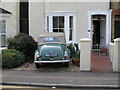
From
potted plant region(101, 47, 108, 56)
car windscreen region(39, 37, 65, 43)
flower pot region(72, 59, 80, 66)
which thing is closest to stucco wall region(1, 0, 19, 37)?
car windscreen region(39, 37, 65, 43)

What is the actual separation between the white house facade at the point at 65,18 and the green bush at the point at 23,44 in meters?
3.14

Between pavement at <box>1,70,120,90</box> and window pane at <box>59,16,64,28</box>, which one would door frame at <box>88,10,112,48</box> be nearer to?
window pane at <box>59,16,64,28</box>

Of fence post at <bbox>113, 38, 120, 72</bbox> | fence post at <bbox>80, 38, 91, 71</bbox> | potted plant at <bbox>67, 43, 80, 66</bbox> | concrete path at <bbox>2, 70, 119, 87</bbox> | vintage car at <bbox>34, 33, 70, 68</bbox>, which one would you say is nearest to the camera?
concrete path at <bbox>2, 70, 119, 87</bbox>

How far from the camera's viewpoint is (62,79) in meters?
11.1

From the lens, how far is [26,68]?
1412cm

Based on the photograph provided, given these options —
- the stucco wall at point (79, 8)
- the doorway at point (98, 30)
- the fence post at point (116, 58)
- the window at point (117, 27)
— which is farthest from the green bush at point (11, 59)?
the window at point (117, 27)

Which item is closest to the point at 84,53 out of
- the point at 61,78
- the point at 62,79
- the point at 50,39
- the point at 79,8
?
→ the point at 61,78

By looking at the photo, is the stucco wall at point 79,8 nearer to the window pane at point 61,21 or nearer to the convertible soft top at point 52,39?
the window pane at point 61,21

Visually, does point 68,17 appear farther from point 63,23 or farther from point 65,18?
point 63,23

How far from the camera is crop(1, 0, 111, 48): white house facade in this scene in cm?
1977

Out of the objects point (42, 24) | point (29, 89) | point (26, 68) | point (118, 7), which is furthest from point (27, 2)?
point (29, 89)

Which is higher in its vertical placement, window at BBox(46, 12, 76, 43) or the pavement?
window at BBox(46, 12, 76, 43)

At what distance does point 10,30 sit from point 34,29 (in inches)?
75.1

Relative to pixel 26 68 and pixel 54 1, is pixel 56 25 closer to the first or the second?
pixel 54 1
